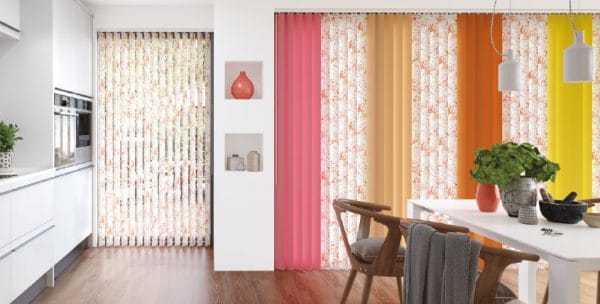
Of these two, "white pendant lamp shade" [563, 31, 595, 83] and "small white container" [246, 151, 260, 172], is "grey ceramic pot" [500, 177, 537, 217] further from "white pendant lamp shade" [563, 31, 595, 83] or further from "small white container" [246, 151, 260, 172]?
"small white container" [246, 151, 260, 172]

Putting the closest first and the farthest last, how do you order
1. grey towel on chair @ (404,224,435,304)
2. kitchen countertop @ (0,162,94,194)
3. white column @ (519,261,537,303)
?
grey towel on chair @ (404,224,435,304) < white column @ (519,261,537,303) < kitchen countertop @ (0,162,94,194)

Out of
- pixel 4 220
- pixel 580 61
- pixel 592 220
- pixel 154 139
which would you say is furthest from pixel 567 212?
pixel 154 139

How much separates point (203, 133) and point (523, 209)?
352cm

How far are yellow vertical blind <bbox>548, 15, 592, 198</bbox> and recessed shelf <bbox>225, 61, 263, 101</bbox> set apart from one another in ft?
8.59

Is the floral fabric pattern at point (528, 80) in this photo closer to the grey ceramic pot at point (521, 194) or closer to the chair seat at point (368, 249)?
the grey ceramic pot at point (521, 194)

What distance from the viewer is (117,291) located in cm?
402

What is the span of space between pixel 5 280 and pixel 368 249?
7.22 ft

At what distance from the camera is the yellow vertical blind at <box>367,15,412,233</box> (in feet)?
15.6

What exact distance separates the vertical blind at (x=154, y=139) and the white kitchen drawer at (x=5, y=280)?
2226 mm

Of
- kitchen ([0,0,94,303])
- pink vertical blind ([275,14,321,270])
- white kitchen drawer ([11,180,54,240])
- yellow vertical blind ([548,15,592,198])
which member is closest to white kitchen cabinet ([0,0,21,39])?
kitchen ([0,0,94,303])

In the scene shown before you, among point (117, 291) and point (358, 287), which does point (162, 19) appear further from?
point (358, 287)

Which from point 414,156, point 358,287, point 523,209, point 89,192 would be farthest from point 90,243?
point 523,209

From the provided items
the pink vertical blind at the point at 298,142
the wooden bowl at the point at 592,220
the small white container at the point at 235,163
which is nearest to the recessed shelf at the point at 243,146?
the small white container at the point at 235,163

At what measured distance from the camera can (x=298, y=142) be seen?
4684mm
